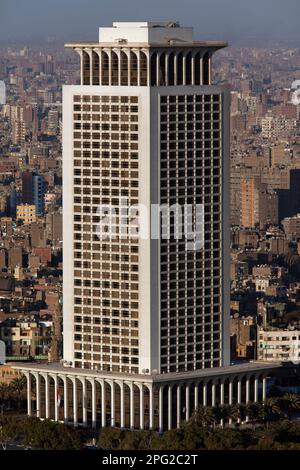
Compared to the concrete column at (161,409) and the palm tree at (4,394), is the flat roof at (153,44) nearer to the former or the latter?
the concrete column at (161,409)

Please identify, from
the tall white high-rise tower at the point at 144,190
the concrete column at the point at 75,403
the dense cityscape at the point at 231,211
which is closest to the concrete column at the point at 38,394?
the tall white high-rise tower at the point at 144,190

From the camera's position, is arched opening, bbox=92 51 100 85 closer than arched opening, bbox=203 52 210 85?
Yes

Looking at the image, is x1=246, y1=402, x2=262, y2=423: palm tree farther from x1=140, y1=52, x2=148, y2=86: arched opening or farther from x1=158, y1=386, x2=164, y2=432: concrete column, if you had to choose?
x1=140, y1=52, x2=148, y2=86: arched opening

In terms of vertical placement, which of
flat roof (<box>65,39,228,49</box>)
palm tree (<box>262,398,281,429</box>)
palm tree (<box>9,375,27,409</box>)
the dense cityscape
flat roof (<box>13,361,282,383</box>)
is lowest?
palm tree (<box>262,398,281,429</box>)

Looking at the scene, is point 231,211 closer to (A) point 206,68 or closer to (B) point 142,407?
(A) point 206,68

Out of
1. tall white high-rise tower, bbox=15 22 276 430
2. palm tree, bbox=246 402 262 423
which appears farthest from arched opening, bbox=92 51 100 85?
palm tree, bbox=246 402 262 423

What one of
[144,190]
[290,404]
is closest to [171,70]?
[144,190]

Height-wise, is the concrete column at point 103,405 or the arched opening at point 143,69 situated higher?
the arched opening at point 143,69

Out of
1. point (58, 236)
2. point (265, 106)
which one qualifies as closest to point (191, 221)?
point (58, 236)
